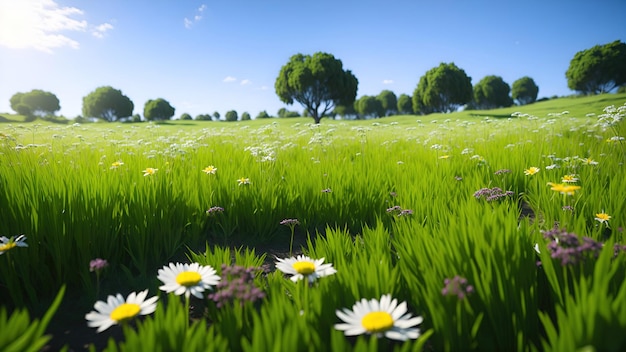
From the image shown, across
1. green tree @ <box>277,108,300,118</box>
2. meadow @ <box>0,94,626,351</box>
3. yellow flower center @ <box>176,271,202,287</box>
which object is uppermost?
green tree @ <box>277,108,300,118</box>

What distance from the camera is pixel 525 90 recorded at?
75.5 meters

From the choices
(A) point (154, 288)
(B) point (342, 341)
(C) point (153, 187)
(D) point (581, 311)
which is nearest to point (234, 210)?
(C) point (153, 187)

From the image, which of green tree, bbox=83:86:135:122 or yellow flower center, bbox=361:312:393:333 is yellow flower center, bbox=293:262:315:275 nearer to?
yellow flower center, bbox=361:312:393:333

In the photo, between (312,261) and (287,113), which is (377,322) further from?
(287,113)

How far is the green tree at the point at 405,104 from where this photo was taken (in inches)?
3169

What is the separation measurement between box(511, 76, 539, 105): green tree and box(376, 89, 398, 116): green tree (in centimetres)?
2830

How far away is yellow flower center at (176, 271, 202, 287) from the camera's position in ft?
4.10

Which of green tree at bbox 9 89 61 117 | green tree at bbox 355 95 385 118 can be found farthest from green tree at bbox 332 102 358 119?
green tree at bbox 9 89 61 117

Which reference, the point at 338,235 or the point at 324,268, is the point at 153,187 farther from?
the point at 324,268

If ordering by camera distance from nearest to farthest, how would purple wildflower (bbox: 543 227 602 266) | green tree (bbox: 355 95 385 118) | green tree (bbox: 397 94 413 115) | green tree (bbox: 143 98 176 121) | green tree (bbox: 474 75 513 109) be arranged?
purple wildflower (bbox: 543 227 602 266) → green tree (bbox: 474 75 513 109) → green tree (bbox: 143 98 176 121) → green tree (bbox: 397 94 413 115) → green tree (bbox: 355 95 385 118)

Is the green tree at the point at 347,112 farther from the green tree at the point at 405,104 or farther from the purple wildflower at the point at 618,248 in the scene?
the purple wildflower at the point at 618,248

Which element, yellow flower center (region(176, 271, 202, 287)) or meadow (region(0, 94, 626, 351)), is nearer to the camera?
meadow (region(0, 94, 626, 351))

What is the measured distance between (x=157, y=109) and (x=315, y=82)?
45786 mm

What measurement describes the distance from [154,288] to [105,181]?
1.05 m
